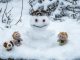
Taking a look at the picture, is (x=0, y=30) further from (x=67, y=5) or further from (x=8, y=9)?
(x=67, y=5)

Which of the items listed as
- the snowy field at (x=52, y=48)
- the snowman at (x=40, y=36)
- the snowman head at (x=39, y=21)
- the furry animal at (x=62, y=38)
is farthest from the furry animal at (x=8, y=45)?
the furry animal at (x=62, y=38)

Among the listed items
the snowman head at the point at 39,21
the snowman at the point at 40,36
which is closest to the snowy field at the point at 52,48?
the snowman at the point at 40,36

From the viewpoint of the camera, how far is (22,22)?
4.77m

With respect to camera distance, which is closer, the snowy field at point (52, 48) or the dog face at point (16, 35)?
the snowy field at point (52, 48)

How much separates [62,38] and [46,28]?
0.89 feet

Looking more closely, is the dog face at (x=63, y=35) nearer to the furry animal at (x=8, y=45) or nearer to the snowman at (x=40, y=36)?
the snowman at (x=40, y=36)

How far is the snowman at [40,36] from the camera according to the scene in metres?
4.10

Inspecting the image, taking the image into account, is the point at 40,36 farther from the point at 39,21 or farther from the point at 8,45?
the point at 8,45

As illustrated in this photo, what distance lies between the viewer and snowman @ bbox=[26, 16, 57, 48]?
4.10 meters

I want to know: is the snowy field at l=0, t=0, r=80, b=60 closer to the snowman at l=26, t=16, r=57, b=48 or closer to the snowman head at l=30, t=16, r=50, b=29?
the snowman at l=26, t=16, r=57, b=48

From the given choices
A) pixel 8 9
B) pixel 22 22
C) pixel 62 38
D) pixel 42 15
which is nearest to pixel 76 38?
pixel 62 38

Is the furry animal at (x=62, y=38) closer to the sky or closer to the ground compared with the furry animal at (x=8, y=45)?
closer to the sky

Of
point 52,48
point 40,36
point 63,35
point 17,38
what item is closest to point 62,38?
point 63,35

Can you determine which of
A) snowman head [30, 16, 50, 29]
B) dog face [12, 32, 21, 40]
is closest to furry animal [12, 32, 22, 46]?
dog face [12, 32, 21, 40]
